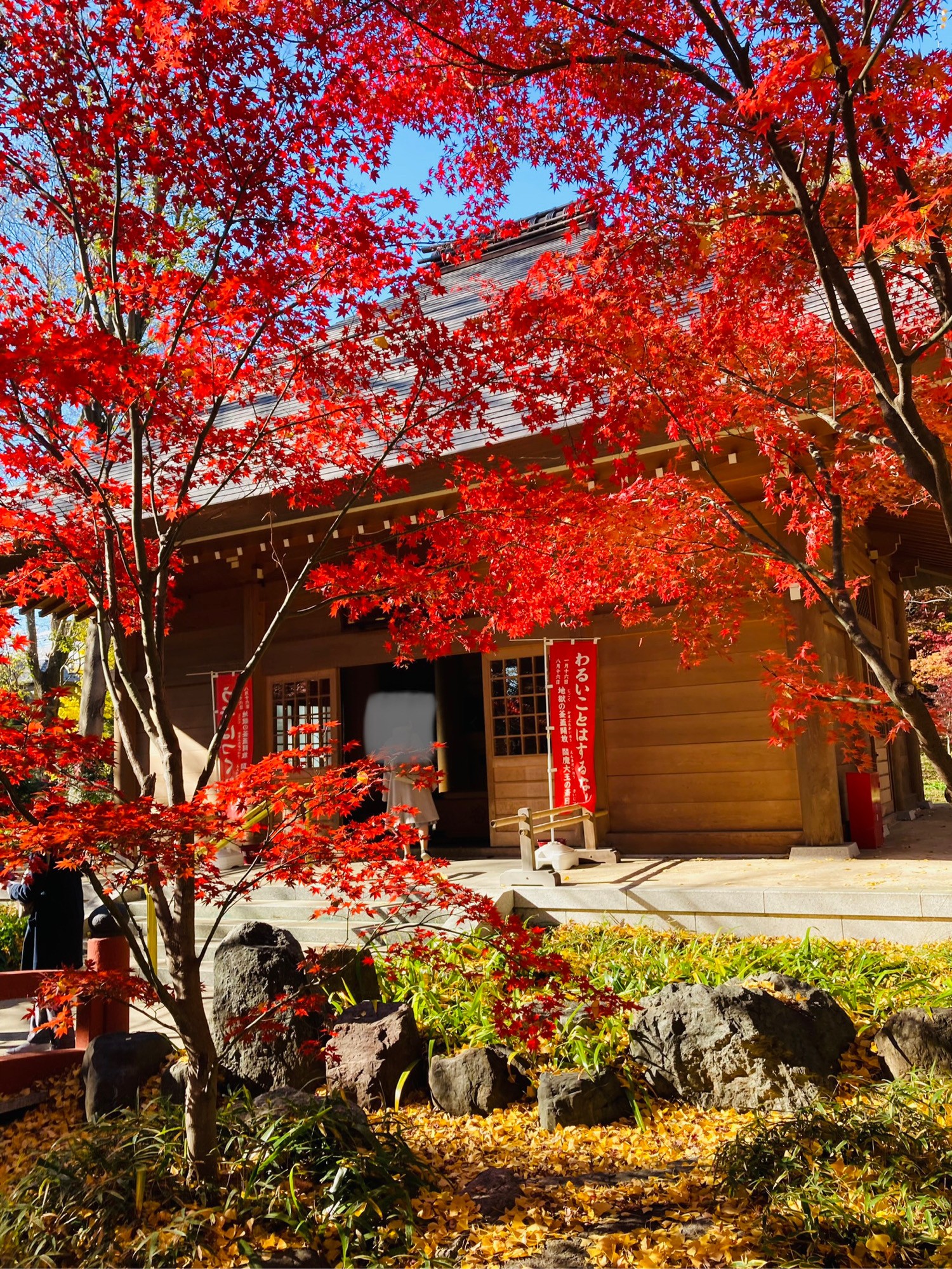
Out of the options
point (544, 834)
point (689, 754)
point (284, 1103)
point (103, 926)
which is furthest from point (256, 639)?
point (284, 1103)

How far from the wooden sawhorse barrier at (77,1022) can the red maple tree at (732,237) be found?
386cm

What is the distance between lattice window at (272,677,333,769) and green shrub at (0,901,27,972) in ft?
11.5

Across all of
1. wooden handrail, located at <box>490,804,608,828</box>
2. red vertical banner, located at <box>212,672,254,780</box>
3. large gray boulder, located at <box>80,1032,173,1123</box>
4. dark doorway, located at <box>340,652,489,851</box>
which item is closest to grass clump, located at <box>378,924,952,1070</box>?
large gray boulder, located at <box>80,1032,173,1123</box>

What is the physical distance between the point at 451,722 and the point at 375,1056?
30.1 ft

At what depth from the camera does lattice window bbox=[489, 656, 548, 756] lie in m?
9.60

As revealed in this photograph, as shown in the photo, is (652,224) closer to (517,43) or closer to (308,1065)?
(517,43)

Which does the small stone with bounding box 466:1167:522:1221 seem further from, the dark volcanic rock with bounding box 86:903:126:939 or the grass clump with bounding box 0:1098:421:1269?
the dark volcanic rock with bounding box 86:903:126:939

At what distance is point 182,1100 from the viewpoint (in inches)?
164

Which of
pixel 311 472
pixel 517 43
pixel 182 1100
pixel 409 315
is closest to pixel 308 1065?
pixel 182 1100

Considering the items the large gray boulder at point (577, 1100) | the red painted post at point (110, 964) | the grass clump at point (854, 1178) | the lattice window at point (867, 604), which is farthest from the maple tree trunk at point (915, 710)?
the lattice window at point (867, 604)

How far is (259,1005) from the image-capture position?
178 inches

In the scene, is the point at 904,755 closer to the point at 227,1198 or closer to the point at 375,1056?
the point at 375,1056

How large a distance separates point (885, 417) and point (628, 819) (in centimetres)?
655

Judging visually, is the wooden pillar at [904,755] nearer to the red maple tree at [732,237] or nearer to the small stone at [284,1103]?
the red maple tree at [732,237]
